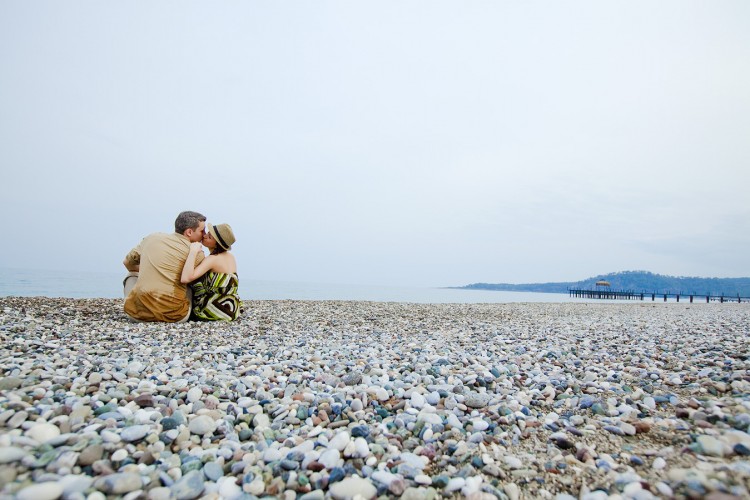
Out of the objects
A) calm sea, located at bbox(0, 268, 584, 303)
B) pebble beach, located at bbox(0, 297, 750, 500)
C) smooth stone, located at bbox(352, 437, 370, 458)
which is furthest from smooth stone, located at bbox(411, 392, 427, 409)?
calm sea, located at bbox(0, 268, 584, 303)

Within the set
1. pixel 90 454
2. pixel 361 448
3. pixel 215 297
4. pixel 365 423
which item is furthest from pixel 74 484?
pixel 215 297

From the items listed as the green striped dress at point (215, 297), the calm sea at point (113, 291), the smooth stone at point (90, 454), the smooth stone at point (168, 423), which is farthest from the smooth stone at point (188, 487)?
the calm sea at point (113, 291)

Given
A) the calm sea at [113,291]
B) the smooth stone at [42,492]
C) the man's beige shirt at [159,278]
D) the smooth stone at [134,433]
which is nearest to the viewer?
the smooth stone at [42,492]

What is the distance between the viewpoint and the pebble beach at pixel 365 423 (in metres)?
1.85

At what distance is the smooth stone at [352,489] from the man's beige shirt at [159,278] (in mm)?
5748

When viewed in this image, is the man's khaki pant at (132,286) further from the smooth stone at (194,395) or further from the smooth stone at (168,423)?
the smooth stone at (168,423)

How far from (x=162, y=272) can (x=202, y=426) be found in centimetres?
479

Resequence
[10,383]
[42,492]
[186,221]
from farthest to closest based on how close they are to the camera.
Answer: [186,221]
[10,383]
[42,492]

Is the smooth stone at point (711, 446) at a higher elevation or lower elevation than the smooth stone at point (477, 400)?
higher

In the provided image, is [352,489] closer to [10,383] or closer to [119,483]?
[119,483]

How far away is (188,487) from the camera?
1798mm

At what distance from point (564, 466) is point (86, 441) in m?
2.70

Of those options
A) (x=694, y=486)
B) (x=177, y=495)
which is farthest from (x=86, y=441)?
(x=694, y=486)

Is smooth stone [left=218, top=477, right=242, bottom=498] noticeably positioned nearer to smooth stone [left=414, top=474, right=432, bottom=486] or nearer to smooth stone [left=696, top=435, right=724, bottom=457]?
smooth stone [left=414, top=474, right=432, bottom=486]
